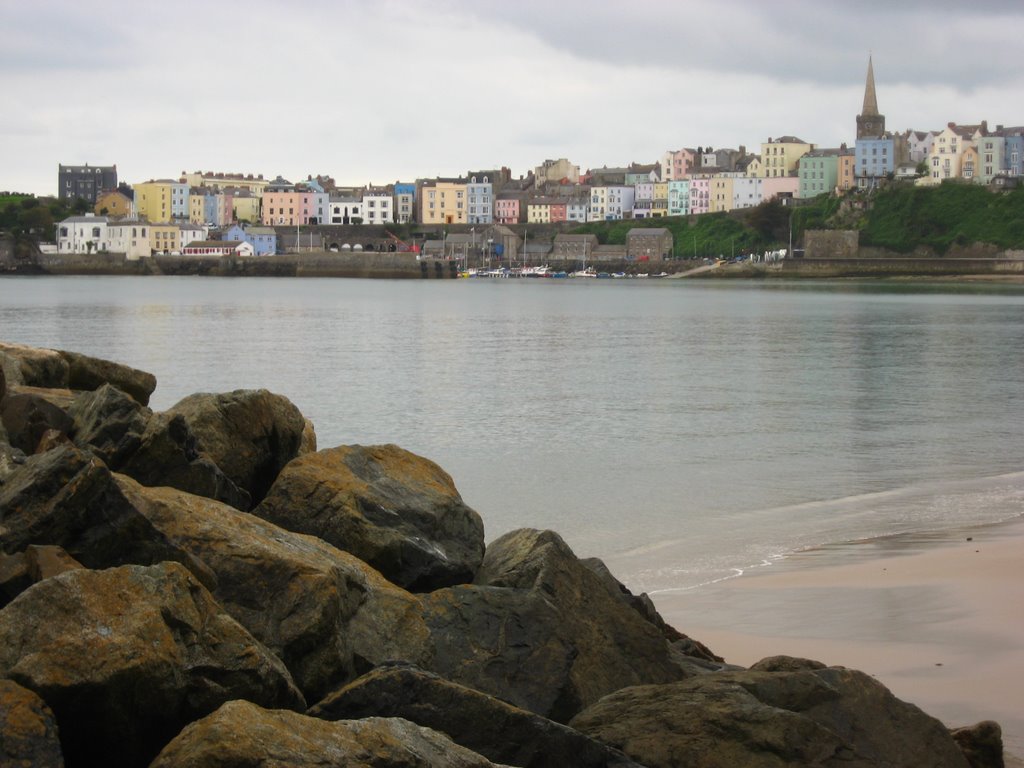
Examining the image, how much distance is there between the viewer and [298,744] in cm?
417

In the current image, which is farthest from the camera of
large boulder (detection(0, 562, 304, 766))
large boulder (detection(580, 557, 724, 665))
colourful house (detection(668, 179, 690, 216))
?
colourful house (detection(668, 179, 690, 216))

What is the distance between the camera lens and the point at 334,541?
6691 millimetres

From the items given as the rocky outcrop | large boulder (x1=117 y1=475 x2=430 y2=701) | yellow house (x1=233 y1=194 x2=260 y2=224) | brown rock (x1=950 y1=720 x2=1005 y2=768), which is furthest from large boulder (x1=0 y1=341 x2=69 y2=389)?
yellow house (x1=233 y1=194 x2=260 y2=224)

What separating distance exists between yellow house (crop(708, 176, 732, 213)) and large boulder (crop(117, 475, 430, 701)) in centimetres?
14000

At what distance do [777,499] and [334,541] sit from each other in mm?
9305

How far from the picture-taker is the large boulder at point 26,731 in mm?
4094

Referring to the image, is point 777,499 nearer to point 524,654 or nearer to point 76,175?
point 524,654

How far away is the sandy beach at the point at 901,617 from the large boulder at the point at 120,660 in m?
3.80

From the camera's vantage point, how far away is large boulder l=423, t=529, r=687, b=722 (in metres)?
5.75

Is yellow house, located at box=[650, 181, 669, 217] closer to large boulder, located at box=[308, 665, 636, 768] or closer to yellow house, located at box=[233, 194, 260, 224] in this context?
yellow house, located at box=[233, 194, 260, 224]

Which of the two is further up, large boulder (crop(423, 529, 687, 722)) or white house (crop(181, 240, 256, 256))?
white house (crop(181, 240, 256, 256))

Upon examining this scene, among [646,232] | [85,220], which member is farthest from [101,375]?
[85,220]

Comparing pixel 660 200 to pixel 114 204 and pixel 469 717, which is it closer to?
pixel 114 204

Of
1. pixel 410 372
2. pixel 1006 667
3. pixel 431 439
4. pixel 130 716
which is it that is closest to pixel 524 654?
pixel 130 716
